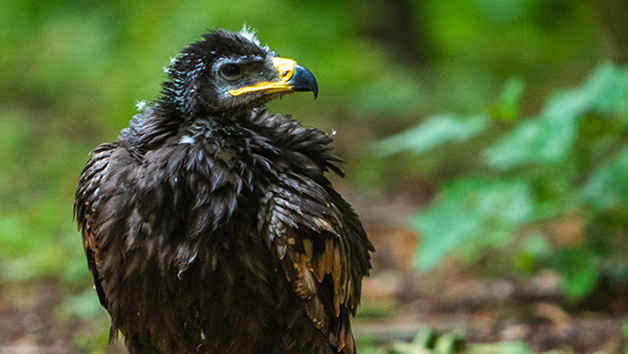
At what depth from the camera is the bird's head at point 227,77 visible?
331cm

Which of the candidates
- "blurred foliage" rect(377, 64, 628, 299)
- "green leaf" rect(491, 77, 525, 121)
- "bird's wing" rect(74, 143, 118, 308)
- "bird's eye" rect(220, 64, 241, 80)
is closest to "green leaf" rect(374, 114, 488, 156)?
"blurred foliage" rect(377, 64, 628, 299)

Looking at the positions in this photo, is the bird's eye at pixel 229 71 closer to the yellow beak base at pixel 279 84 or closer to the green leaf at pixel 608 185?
the yellow beak base at pixel 279 84

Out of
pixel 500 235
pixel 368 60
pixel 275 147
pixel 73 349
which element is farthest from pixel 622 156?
pixel 368 60

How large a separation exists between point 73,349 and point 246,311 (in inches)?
103

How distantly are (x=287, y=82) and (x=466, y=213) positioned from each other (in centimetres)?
214

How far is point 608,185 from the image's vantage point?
479cm

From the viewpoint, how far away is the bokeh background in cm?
491

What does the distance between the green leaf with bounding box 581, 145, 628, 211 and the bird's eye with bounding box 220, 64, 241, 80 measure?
2682 mm

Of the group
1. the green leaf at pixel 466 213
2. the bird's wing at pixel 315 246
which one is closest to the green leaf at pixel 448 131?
the green leaf at pixel 466 213

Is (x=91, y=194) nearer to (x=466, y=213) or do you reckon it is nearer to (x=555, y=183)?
(x=466, y=213)

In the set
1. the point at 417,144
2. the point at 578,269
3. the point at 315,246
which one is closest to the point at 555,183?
the point at 578,269

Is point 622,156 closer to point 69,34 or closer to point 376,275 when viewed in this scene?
point 376,275

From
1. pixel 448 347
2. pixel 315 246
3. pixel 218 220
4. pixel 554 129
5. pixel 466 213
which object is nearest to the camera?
pixel 218 220

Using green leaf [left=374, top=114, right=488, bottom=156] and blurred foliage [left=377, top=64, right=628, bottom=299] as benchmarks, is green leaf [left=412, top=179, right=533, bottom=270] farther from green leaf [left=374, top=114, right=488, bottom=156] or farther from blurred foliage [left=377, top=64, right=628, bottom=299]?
green leaf [left=374, top=114, right=488, bottom=156]
